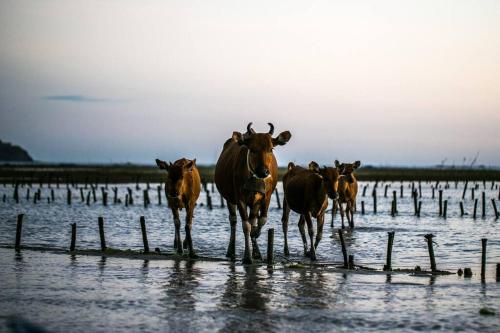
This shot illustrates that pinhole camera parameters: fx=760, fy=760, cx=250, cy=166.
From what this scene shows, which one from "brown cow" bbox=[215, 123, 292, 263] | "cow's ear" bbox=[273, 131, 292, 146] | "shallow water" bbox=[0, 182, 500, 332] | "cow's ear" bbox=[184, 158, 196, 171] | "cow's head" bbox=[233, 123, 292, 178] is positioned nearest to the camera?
"shallow water" bbox=[0, 182, 500, 332]

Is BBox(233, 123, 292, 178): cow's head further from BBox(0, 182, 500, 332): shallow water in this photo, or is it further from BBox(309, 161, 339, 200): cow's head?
BBox(309, 161, 339, 200): cow's head

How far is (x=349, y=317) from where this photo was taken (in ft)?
38.4

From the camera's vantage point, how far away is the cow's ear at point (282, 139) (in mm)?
17516

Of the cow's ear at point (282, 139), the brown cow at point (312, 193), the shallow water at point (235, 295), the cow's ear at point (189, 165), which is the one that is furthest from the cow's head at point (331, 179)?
the cow's ear at point (189, 165)

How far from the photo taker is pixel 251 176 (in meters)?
17.5

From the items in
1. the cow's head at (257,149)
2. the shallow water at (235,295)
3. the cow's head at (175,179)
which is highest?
the cow's head at (257,149)

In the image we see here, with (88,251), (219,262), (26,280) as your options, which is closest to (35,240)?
(88,251)

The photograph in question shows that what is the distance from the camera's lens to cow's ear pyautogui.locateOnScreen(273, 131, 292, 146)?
17516 mm

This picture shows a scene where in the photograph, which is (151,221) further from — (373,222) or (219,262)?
(219,262)

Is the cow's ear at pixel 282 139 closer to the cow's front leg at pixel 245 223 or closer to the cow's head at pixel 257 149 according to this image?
the cow's head at pixel 257 149

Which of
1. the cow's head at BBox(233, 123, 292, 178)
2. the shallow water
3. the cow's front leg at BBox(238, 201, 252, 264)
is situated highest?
the cow's head at BBox(233, 123, 292, 178)

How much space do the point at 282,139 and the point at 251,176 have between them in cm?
112

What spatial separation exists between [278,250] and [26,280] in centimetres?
1016

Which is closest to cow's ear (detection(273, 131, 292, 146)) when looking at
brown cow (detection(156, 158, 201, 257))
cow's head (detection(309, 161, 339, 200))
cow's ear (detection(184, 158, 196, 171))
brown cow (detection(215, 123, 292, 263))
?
brown cow (detection(215, 123, 292, 263))
